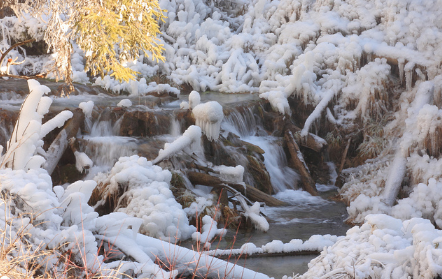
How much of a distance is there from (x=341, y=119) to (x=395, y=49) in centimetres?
265

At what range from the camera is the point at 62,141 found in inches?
326

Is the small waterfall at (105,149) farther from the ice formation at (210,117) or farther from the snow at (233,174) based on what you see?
the snow at (233,174)

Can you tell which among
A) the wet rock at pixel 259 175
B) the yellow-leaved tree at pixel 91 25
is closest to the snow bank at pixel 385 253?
the yellow-leaved tree at pixel 91 25

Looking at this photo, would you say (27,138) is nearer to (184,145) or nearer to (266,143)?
(184,145)

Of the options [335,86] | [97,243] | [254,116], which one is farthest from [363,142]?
[97,243]

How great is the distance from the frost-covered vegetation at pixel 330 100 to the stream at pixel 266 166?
0.53 meters

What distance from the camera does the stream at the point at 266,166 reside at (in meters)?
6.76

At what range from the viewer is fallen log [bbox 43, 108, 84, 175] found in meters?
7.75

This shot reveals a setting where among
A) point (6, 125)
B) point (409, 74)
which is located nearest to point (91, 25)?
point (6, 125)

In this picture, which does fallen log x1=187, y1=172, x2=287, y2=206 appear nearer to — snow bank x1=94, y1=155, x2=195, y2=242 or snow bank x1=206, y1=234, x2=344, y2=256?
snow bank x1=94, y1=155, x2=195, y2=242

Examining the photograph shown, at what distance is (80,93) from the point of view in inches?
498

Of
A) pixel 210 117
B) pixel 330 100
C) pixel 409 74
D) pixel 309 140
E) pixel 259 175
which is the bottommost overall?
pixel 259 175

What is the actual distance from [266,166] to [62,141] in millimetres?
4844

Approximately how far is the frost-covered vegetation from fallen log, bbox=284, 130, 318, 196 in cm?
41
